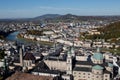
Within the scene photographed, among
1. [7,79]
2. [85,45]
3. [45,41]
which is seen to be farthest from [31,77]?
[45,41]

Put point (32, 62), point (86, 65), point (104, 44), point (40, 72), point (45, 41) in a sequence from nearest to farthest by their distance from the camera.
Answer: point (40, 72) < point (86, 65) < point (32, 62) < point (104, 44) < point (45, 41)

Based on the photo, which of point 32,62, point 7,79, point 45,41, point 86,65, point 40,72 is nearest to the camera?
A: point 7,79

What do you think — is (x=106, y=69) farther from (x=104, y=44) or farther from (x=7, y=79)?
(x=104, y=44)

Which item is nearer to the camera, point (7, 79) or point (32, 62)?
point (7, 79)

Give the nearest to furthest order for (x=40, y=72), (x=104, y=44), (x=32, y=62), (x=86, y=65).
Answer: (x=40, y=72) → (x=86, y=65) → (x=32, y=62) → (x=104, y=44)

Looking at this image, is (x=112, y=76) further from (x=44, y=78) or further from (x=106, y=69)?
(x=44, y=78)

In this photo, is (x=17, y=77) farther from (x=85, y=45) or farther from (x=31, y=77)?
(x=85, y=45)

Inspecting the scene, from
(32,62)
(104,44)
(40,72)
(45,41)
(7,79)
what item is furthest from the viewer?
(45,41)

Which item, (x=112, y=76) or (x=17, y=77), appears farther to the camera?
(x=112, y=76)

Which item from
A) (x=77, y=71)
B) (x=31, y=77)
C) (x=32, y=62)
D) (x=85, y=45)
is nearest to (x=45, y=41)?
(x=85, y=45)
